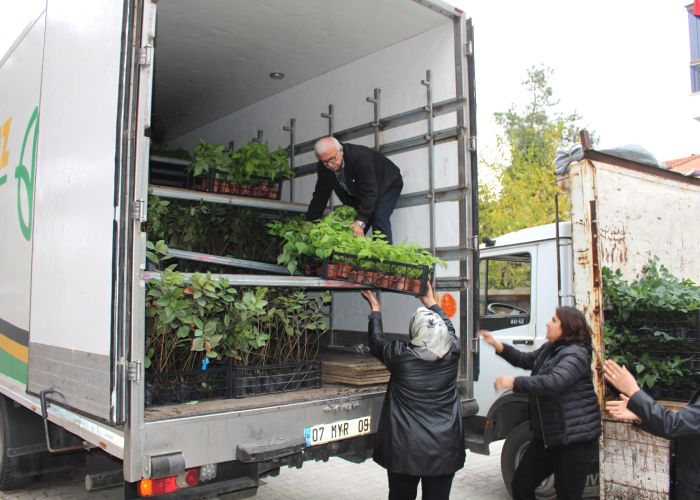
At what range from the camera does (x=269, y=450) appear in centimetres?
338

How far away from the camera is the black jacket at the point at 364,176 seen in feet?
15.2

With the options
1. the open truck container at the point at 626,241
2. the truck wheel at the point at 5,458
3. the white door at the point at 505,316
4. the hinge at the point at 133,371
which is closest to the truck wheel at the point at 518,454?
the white door at the point at 505,316

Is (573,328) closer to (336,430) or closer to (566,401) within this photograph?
(566,401)

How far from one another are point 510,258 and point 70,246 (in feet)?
12.4

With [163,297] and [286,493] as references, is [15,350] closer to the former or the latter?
[163,297]

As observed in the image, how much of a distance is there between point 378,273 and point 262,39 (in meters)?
2.25

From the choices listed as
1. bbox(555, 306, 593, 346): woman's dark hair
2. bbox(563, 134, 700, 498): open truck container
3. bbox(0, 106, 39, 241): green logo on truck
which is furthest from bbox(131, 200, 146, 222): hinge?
bbox(563, 134, 700, 498): open truck container

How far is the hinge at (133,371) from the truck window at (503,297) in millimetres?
3465

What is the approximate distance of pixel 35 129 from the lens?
169 inches

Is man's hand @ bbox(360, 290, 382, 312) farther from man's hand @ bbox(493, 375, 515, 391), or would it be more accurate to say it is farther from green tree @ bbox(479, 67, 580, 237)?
green tree @ bbox(479, 67, 580, 237)

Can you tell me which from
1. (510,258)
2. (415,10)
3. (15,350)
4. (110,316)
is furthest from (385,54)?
(15,350)

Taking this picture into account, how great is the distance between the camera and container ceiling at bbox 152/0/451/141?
455 centimetres

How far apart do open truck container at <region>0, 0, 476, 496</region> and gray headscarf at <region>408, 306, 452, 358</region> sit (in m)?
0.57

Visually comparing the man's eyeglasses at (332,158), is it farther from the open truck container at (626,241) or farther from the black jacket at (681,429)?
the black jacket at (681,429)
